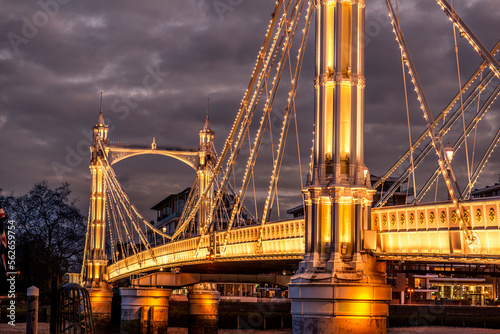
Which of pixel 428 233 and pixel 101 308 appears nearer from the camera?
pixel 428 233

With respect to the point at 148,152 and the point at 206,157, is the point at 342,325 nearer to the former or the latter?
the point at 206,157

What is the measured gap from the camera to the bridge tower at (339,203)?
1056 inches

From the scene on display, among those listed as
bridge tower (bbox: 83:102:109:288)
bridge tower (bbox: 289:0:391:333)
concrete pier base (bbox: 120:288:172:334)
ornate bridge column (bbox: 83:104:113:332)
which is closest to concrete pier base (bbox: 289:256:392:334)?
bridge tower (bbox: 289:0:391:333)

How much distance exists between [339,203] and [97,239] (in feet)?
186

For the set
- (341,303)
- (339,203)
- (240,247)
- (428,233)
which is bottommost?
(341,303)

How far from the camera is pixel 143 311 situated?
222ft

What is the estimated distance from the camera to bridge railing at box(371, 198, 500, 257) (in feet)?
84.5

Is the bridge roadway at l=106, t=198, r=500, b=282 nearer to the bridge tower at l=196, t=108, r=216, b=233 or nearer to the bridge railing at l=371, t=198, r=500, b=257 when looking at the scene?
the bridge railing at l=371, t=198, r=500, b=257

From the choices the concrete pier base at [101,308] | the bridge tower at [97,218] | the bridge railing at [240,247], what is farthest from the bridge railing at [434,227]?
the bridge tower at [97,218]

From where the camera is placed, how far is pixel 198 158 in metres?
75.8

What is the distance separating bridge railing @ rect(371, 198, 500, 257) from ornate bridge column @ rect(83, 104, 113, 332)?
53.0m

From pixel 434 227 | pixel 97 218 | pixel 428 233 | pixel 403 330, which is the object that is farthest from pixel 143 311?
pixel 434 227

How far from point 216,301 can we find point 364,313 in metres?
46.7

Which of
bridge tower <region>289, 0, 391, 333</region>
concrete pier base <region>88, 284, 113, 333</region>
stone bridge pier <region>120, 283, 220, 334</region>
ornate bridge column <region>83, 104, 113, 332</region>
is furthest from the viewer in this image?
ornate bridge column <region>83, 104, 113, 332</region>
